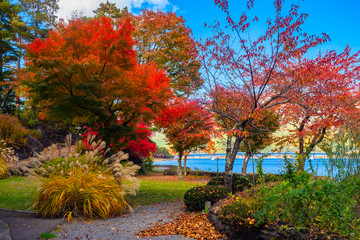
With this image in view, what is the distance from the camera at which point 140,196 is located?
30.2 feet

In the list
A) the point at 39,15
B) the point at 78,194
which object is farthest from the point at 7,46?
the point at 78,194

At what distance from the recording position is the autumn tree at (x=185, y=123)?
1118cm

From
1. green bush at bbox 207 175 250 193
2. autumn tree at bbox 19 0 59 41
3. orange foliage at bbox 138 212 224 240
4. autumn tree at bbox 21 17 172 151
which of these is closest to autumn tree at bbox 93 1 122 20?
autumn tree at bbox 19 0 59 41

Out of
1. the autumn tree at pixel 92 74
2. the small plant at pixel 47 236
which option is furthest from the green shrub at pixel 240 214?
the autumn tree at pixel 92 74

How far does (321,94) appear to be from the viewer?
8.19 metres

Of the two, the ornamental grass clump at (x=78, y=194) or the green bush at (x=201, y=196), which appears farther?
the green bush at (x=201, y=196)

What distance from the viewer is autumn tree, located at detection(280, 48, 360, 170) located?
26.2 ft

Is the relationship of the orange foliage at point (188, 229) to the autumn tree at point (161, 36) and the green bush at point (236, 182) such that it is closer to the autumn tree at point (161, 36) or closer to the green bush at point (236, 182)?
the green bush at point (236, 182)

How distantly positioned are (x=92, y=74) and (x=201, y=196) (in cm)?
491

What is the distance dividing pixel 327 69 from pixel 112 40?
7.51 metres

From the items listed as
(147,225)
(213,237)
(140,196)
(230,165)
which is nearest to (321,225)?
(213,237)

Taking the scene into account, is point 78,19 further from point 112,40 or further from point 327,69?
point 327,69

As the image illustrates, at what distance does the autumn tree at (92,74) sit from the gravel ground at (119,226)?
3.05m

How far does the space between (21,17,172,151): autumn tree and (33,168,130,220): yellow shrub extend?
2.29 m
